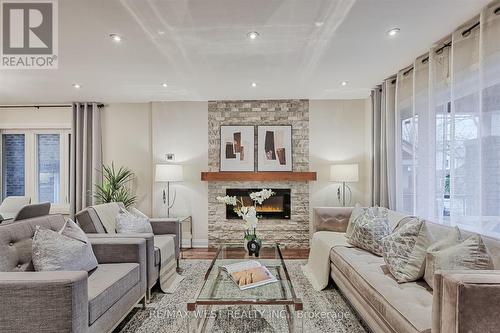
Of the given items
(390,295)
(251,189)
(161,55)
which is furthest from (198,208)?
(390,295)

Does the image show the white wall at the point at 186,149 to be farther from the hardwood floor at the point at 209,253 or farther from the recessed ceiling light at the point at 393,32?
the recessed ceiling light at the point at 393,32

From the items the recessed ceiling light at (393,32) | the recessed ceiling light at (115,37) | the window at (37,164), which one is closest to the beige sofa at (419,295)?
the recessed ceiling light at (393,32)

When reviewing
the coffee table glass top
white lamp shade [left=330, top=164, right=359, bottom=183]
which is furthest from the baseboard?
white lamp shade [left=330, top=164, right=359, bottom=183]

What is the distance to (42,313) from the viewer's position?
1673mm

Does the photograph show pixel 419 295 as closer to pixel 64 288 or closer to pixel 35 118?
pixel 64 288

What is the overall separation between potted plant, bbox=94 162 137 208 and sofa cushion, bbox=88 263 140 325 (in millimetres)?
2652

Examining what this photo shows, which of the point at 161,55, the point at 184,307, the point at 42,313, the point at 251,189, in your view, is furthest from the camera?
the point at 251,189

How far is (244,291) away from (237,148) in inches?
126

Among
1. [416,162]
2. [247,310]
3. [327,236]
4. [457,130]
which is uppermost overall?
[457,130]

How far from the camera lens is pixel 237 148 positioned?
5.18 metres

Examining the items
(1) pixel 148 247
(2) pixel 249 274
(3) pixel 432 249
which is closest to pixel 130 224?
(1) pixel 148 247

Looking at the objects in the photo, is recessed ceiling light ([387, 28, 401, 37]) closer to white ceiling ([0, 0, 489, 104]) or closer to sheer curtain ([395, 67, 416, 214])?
white ceiling ([0, 0, 489, 104])

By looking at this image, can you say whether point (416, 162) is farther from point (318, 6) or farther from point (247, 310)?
point (247, 310)

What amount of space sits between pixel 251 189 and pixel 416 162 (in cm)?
261
